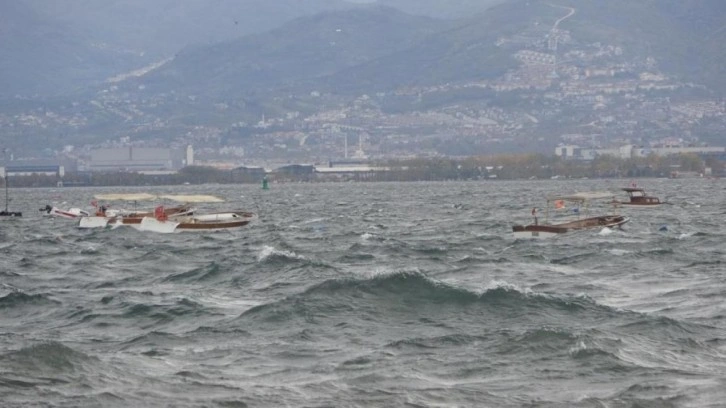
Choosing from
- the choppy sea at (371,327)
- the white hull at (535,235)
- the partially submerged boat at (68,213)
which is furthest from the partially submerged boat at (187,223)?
the partially submerged boat at (68,213)

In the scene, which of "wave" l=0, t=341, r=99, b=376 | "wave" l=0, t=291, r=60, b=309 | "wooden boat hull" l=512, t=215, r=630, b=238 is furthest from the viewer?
"wooden boat hull" l=512, t=215, r=630, b=238

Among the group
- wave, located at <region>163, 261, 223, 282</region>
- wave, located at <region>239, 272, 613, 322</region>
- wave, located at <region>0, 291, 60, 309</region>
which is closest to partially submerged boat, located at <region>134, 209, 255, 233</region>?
wave, located at <region>163, 261, 223, 282</region>

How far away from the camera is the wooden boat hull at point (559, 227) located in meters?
69.9

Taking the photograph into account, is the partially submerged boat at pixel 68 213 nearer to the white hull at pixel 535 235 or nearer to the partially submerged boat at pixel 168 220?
the partially submerged boat at pixel 168 220

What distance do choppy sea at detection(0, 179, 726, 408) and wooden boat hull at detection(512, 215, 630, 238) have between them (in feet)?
17.6

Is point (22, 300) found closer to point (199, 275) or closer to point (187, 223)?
point (199, 275)

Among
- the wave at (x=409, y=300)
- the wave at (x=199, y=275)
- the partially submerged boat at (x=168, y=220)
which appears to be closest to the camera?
the wave at (x=409, y=300)

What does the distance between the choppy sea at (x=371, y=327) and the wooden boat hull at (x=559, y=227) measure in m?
5.37

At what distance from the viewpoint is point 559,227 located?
7131 centimetres

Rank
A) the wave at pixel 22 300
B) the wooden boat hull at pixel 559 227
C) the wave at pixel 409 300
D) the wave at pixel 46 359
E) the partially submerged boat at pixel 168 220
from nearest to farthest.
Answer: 1. the wave at pixel 46 359
2. the wave at pixel 409 300
3. the wave at pixel 22 300
4. the wooden boat hull at pixel 559 227
5. the partially submerged boat at pixel 168 220

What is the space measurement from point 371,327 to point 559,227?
117ft

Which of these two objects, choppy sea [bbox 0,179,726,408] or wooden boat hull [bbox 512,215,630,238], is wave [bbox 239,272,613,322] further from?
wooden boat hull [bbox 512,215,630,238]

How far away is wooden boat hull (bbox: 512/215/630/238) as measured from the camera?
2754 inches

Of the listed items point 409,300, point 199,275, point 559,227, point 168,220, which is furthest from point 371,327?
point 168,220
